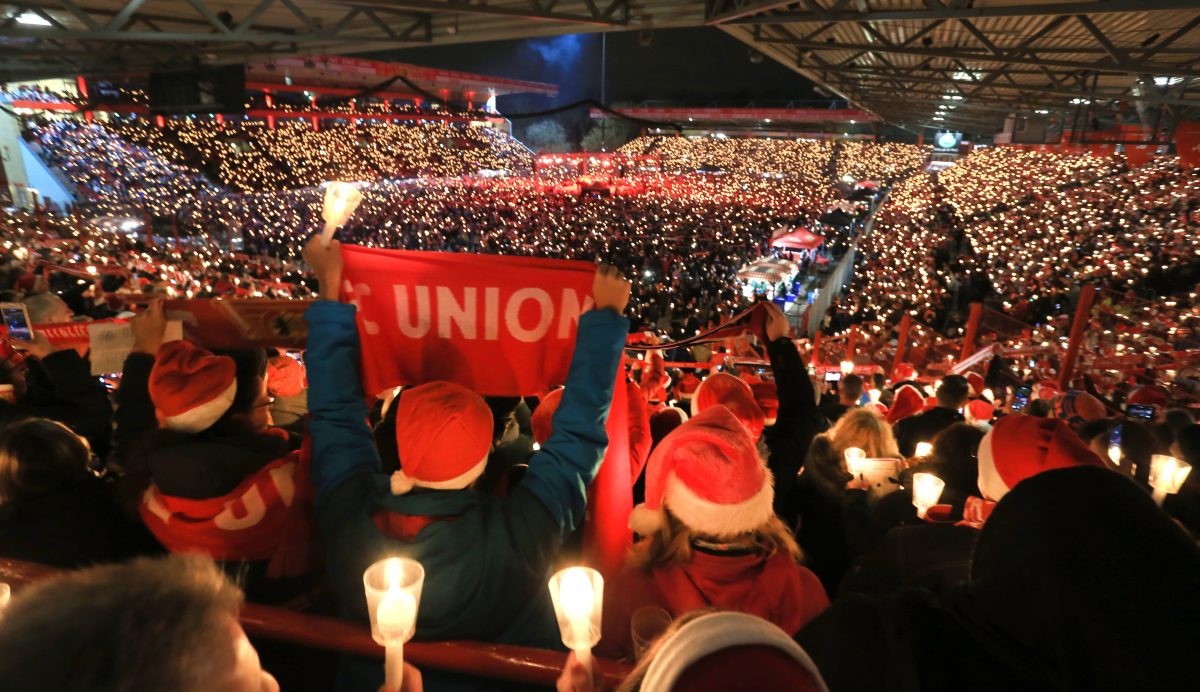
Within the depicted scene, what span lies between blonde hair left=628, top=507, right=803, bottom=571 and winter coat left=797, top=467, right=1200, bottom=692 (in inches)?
24.3

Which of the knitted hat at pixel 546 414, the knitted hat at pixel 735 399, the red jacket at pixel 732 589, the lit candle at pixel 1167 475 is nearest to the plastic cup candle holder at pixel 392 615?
the red jacket at pixel 732 589

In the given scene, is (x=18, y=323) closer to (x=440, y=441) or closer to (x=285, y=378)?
(x=285, y=378)

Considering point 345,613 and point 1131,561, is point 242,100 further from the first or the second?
point 1131,561

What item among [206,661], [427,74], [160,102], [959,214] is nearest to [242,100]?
[160,102]

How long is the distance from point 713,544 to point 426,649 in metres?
0.75

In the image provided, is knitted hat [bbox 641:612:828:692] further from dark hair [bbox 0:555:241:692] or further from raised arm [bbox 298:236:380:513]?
raised arm [bbox 298:236:380:513]

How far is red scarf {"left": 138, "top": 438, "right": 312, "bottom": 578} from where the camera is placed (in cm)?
187

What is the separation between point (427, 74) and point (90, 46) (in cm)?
2642

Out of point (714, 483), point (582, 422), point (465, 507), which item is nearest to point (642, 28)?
point (582, 422)

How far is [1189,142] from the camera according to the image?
952 centimetres

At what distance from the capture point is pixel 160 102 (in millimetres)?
9586

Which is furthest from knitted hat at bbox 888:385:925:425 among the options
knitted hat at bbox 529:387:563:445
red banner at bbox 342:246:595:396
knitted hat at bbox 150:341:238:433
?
knitted hat at bbox 150:341:238:433

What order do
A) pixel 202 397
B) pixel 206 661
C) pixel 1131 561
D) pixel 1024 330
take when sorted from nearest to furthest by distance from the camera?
pixel 206 661 → pixel 1131 561 → pixel 202 397 → pixel 1024 330

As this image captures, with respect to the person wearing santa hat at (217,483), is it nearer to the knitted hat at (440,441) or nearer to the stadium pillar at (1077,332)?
the knitted hat at (440,441)
